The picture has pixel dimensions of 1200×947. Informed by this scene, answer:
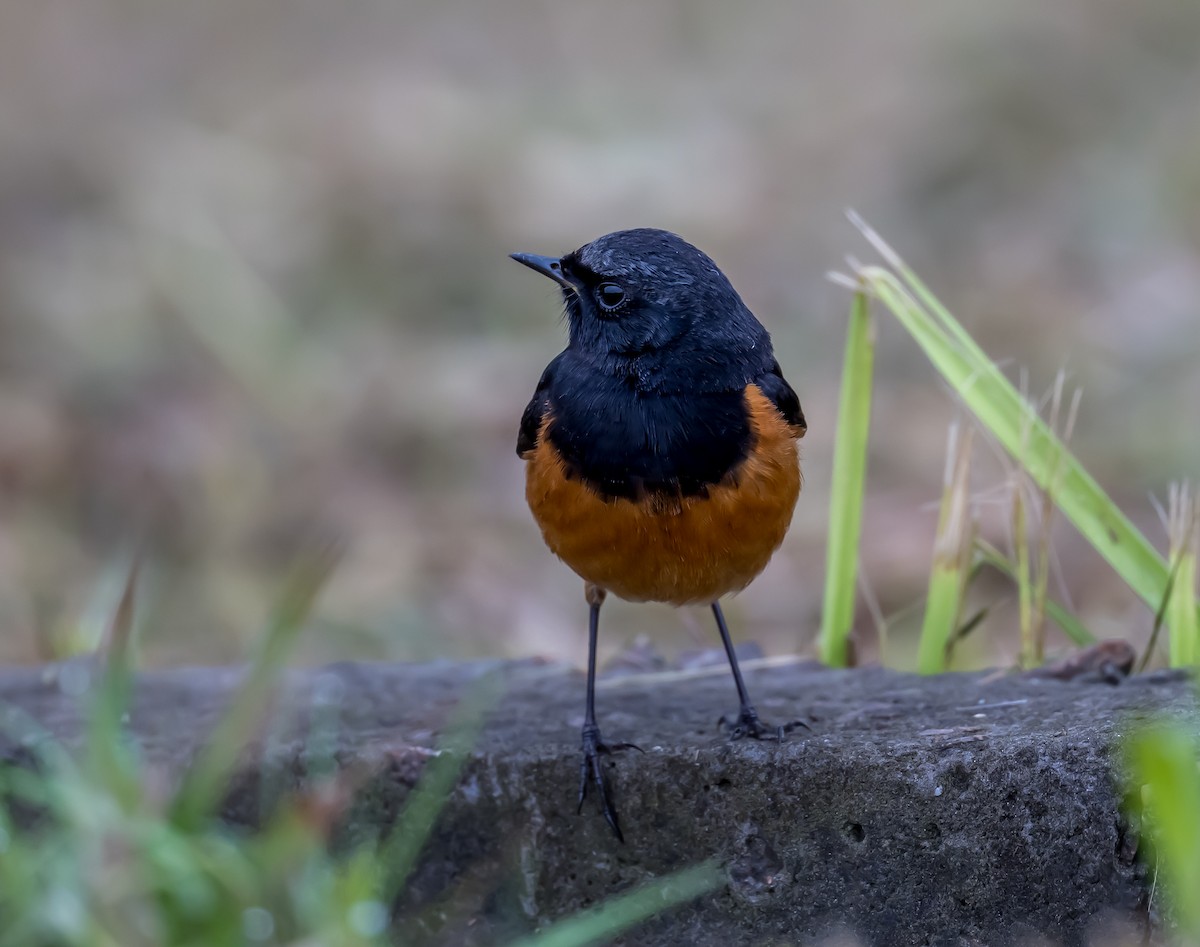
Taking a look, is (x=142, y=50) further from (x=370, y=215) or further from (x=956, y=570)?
(x=956, y=570)

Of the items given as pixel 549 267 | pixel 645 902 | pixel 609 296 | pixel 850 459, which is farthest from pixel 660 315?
pixel 645 902

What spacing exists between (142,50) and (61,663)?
30.0 ft

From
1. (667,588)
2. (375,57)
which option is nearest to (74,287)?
(375,57)

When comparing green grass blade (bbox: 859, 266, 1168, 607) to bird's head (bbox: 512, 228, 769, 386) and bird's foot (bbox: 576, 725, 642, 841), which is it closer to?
bird's head (bbox: 512, 228, 769, 386)

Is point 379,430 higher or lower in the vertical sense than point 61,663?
higher

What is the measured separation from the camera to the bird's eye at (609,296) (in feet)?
13.1

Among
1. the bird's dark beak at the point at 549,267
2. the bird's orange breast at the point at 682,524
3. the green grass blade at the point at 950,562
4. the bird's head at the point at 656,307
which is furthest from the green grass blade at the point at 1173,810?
the bird's dark beak at the point at 549,267

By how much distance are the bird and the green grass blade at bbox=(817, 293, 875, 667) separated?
1.76 ft

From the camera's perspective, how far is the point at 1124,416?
7816 mm

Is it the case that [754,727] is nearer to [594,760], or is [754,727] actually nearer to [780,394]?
[594,760]

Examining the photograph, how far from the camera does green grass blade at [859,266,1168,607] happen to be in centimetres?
444

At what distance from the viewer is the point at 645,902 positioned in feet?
11.3

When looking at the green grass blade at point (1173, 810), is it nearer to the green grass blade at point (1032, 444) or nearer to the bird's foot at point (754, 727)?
the bird's foot at point (754, 727)

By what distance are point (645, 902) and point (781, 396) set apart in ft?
4.70
